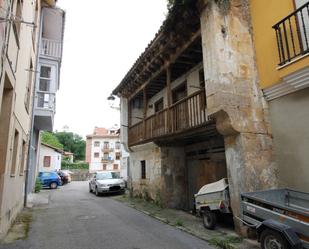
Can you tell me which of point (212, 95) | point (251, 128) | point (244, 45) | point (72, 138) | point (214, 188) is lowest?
point (214, 188)

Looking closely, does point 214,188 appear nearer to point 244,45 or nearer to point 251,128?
point 251,128

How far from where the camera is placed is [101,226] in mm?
7262

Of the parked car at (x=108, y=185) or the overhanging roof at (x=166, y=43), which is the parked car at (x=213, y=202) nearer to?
the overhanging roof at (x=166, y=43)

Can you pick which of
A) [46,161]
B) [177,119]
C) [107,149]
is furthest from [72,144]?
[177,119]

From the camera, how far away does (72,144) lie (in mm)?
74000

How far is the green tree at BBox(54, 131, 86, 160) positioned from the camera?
72.9m

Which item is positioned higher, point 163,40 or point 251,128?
point 163,40

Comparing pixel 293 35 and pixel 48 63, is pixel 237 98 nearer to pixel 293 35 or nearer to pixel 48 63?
pixel 293 35

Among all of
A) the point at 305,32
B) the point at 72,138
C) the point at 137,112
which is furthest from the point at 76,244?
the point at 72,138

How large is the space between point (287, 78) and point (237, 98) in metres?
1.22

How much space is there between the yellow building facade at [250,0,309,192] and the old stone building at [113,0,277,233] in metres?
0.29

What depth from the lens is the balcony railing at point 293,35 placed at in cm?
538

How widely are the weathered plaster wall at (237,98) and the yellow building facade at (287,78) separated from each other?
29cm

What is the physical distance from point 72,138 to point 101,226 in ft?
233
